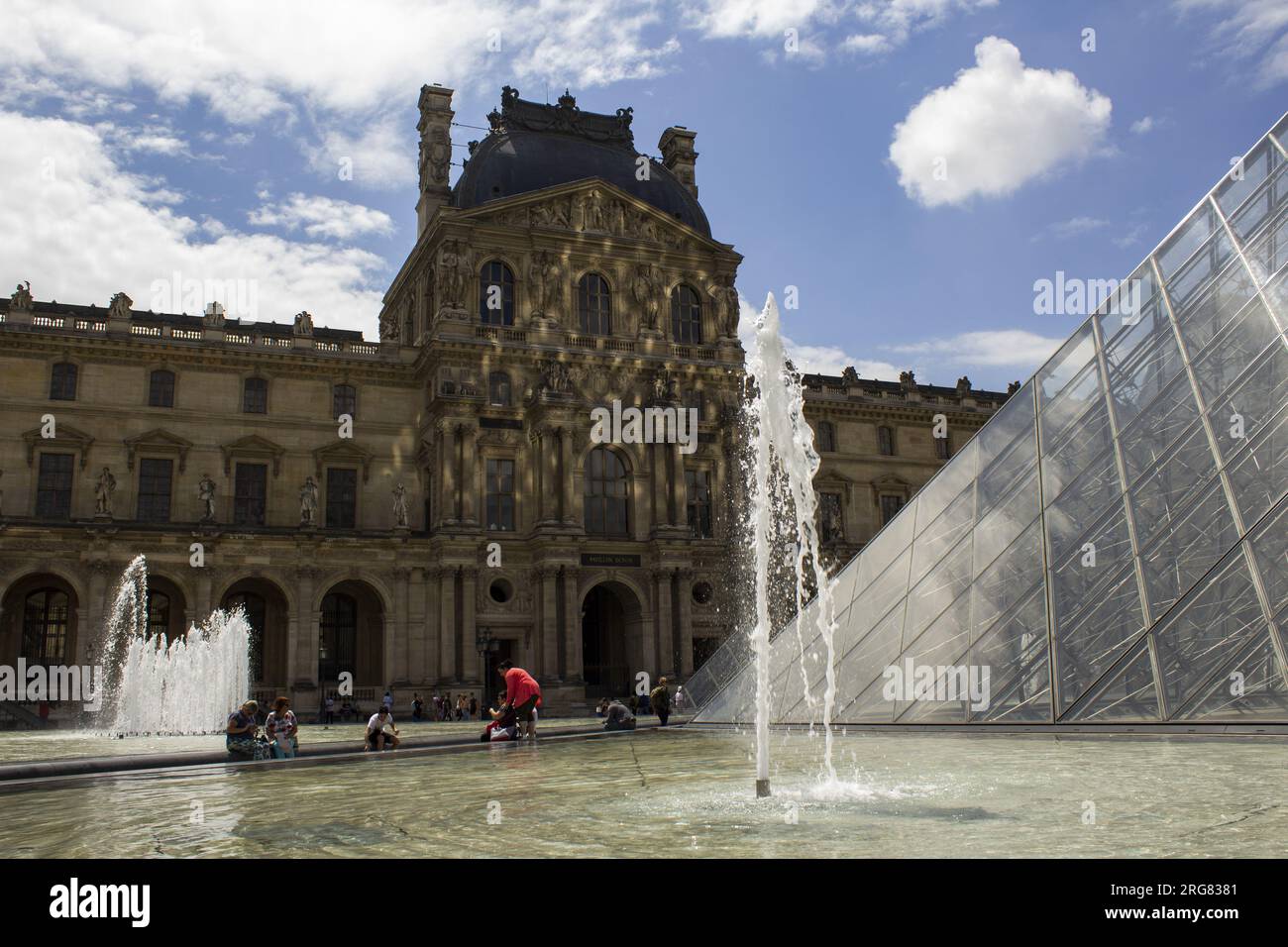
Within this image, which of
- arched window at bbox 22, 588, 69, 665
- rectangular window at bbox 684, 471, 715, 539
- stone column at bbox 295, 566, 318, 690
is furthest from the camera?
rectangular window at bbox 684, 471, 715, 539

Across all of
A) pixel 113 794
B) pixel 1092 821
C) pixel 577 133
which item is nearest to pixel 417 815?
pixel 113 794

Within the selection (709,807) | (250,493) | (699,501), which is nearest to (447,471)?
(250,493)

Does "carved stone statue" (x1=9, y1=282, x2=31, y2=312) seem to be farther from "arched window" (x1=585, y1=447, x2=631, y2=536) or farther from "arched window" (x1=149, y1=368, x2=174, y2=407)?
"arched window" (x1=585, y1=447, x2=631, y2=536)

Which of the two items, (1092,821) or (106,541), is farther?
(106,541)

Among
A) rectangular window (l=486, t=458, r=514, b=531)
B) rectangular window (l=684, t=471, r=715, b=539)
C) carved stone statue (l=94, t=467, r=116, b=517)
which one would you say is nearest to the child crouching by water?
carved stone statue (l=94, t=467, r=116, b=517)

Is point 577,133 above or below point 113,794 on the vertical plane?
above

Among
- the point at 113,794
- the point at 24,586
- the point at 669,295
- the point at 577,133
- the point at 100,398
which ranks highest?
the point at 577,133

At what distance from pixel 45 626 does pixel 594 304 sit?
72.3 feet

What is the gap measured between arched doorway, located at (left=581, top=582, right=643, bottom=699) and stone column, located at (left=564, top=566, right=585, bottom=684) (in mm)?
1323

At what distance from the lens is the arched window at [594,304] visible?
41.4 metres

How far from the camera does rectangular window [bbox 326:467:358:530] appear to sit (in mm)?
38656
